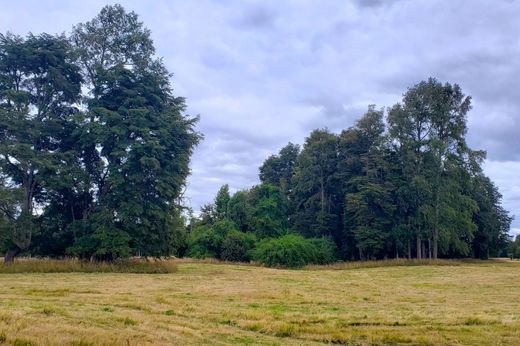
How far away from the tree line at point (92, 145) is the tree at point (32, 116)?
0.07m

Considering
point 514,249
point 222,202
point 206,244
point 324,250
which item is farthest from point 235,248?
point 514,249

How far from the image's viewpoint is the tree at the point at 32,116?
1387 inches

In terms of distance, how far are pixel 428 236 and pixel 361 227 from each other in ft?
26.1

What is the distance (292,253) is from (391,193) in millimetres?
14659

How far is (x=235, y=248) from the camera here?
2522 inches

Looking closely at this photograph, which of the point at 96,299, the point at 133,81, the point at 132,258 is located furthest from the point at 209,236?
the point at 96,299

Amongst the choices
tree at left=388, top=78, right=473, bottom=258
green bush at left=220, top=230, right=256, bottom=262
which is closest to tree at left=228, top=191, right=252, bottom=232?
green bush at left=220, top=230, right=256, bottom=262

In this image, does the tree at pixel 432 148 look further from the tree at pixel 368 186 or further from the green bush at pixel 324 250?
the green bush at pixel 324 250

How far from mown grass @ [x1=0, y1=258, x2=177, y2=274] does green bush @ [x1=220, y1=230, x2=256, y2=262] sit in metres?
24.2

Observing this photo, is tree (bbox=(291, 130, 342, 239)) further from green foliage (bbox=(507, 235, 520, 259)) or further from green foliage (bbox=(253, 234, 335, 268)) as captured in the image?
green foliage (bbox=(507, 235, 520, 259))

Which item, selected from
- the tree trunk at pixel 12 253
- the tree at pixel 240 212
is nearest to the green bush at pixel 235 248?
the tree at pixel 240 212

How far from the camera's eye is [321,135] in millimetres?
68750

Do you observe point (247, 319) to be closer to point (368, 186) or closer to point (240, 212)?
point (368, 186)

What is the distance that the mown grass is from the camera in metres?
33.5
